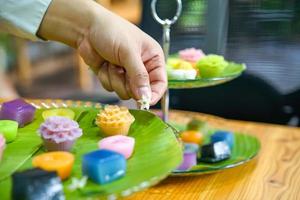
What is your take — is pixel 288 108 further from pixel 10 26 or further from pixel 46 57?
pixel 46 57

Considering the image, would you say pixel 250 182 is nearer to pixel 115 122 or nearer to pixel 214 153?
pixel 214 153

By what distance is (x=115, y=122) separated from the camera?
0.72 meters

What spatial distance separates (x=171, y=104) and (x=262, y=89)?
11.9 inches

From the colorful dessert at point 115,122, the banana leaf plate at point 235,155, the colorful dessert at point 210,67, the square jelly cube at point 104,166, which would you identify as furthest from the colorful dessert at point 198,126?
the square jelly cube at point 104,166

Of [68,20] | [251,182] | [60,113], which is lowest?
[251,182]

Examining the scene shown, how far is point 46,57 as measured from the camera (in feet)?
13.1

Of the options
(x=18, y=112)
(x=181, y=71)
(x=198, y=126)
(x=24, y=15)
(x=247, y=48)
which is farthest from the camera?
(x=247, y=48)

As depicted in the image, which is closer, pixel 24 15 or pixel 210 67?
pixel 24 15

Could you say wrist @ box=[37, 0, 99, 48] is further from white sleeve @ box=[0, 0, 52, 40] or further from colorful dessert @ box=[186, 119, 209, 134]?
colorful dessert @ box=[186, 119, 209, 134]

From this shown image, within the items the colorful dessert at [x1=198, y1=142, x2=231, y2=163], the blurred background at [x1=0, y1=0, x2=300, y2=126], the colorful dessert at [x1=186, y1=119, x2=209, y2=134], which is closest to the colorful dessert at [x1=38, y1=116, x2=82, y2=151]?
the colorful dessert at [x1=198, y1=142, x2=231, y2=163]

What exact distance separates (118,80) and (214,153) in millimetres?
232

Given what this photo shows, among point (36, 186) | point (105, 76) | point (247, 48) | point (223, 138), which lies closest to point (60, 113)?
point (105, 76)

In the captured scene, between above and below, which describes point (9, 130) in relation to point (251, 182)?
above

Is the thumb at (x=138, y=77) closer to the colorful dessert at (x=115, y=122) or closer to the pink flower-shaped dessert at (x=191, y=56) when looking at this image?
the colorful dessert at (x=115, y=122)
